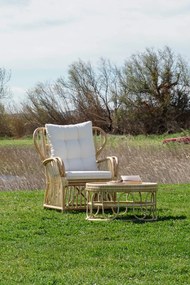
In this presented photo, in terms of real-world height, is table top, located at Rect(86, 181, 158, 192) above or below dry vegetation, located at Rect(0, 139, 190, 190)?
above

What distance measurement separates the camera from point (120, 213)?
657 centimetres

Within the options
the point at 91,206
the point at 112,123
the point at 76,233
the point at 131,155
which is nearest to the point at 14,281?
the point at 76,233

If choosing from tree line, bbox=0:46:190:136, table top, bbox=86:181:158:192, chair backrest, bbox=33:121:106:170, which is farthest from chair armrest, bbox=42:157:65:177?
tree line, bbox=0:46:190:136

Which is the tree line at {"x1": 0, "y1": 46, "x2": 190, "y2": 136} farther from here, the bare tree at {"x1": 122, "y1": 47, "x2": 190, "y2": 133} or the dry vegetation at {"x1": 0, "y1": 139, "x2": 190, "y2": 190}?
the dry vegetation at {"x1": 0, "y1": 139, "x2": 190, "y2": 190}

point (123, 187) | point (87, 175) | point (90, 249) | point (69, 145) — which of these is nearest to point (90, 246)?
point (90, 249)

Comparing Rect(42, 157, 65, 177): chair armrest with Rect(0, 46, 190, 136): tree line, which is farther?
Rect(0, 46, 190, 136): tree line

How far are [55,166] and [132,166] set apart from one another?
3690mm

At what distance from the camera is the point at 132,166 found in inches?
411

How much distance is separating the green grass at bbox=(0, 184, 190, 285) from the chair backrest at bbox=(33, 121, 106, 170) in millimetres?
763

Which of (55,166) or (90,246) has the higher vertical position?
(55,166)

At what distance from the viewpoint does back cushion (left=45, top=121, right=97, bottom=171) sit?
7.25 metres

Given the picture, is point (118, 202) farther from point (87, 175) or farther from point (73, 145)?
point (73, 145)

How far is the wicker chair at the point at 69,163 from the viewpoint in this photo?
22.2 feet

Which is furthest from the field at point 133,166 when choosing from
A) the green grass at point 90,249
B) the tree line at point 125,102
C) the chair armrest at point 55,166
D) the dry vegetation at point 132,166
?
the tree line at point 125,102
